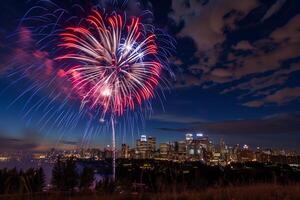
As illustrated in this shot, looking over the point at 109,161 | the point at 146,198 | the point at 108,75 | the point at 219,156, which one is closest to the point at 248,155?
the point at 219,156

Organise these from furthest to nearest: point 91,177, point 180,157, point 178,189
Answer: point 180,157 → point 91,177 → point 178,189

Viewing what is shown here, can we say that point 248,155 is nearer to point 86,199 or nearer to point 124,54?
point 124,54

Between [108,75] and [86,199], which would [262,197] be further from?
[108,75]

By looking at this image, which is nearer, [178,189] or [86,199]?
[86,199]

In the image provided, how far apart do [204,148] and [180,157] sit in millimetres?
34772

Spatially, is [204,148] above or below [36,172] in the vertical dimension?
above

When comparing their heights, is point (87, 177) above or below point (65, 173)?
below

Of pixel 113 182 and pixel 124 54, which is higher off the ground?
pixel 124 54

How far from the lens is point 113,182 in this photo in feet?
43.5

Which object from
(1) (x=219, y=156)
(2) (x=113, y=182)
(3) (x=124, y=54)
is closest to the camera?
(2) (x=113, y=182)

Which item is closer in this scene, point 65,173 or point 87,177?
point 65,173

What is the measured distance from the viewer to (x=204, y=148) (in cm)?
14350

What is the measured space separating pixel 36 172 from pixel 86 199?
29.6 feet

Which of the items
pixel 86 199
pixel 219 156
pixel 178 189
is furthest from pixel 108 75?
pixel 219 156
